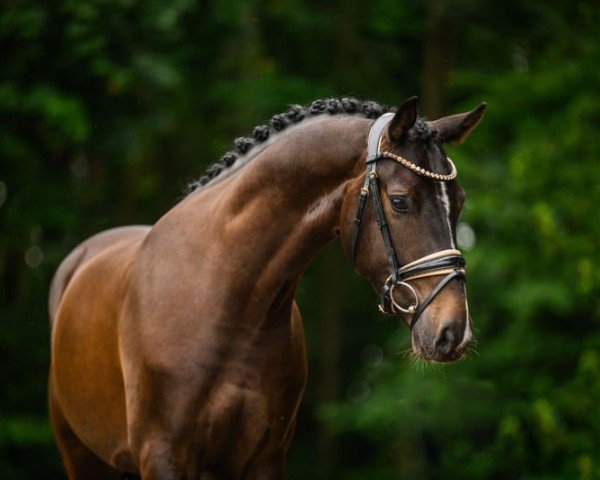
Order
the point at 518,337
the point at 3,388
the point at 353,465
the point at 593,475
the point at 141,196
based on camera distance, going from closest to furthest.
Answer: the point at 593,475 < the point at 518,337 < the point at 3,388 < the point at 141,196 < the point at 353,465

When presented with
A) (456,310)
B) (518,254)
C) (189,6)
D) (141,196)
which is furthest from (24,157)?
(456,310)

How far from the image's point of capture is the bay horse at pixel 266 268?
4.25m

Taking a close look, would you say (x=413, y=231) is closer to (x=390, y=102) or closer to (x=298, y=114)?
(x=298, y=114)

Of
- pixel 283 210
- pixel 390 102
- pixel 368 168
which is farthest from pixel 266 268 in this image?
pixel 390 102

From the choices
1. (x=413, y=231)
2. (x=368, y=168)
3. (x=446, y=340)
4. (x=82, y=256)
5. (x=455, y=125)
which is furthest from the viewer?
(x=82, y=256)

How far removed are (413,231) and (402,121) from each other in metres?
0.46

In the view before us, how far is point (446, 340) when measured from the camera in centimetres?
407

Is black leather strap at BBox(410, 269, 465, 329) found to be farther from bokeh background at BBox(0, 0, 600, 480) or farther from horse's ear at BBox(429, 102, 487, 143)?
bokeh background at BBox(0, 0, 600, 480)

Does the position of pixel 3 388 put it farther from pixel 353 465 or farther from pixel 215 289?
pixel 215 289

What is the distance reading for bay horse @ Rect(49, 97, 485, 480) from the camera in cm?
425

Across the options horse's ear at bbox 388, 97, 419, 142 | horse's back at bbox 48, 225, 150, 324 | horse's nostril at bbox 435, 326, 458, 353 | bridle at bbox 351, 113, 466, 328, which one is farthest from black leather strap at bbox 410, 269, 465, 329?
horse's back at bbox 48, 225, 150, 324

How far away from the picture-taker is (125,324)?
505cm

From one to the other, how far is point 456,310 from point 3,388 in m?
11.9

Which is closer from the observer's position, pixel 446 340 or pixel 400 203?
pixel 446 340
